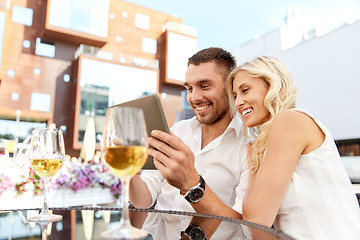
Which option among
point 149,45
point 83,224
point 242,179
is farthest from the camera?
point 149,45

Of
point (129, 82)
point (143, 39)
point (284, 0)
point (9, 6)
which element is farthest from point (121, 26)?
point (284, 0)

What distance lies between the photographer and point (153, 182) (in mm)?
1917

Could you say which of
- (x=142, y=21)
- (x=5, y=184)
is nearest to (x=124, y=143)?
(x=5, y=184)

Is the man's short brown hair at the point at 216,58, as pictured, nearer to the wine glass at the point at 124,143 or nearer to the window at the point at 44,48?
the wine glass at the point at 124,143

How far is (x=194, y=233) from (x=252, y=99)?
0.78 meters

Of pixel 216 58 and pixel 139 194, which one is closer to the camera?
pixel 139 194

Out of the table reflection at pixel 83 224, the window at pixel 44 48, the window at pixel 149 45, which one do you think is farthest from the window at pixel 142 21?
the table reflection at pixel 83 224

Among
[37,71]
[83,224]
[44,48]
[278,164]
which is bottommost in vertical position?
[83,224]

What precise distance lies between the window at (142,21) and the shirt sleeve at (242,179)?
15818mm

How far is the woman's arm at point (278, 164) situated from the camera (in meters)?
1.09

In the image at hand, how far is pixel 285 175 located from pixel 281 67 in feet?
1.96

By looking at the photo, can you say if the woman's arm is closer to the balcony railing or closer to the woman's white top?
the woman's white top

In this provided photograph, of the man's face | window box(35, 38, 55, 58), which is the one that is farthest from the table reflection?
window box(35, 38, 55, 58)

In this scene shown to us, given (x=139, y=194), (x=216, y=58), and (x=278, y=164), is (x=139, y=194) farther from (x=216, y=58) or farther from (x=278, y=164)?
(x=216, y=58)
